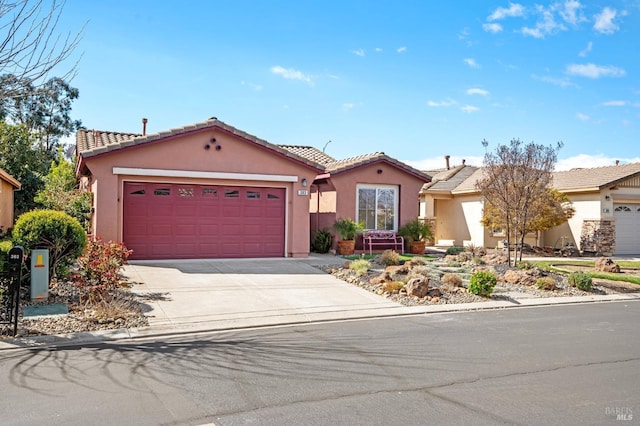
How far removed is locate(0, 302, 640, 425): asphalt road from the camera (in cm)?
483

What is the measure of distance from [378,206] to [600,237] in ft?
32.5

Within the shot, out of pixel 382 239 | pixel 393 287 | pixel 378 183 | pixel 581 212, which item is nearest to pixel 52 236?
pixel 393 287

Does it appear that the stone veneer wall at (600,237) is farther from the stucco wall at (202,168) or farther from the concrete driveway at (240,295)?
the concrete driveway at (240,295)

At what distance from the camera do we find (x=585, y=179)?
24.0 meters

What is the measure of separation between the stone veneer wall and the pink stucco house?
12.9 m

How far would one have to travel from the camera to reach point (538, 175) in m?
15.6

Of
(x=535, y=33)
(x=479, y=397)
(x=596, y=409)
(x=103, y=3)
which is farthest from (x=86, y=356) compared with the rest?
(x=535, y=33)

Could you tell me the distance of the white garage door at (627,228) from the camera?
23.8 m

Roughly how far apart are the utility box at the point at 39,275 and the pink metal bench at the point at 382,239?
12.3m

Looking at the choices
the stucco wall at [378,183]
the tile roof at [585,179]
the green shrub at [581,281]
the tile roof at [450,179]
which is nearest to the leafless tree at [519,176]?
the green shrub at [581,281]

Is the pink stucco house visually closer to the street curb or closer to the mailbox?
the mailbox

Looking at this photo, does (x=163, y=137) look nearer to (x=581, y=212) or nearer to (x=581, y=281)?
(x=581, y=281)

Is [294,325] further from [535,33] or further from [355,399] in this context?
[535,33]

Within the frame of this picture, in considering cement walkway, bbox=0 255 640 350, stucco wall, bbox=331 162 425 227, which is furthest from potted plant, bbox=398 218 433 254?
cement walkway, bbox=0 255 640 350
